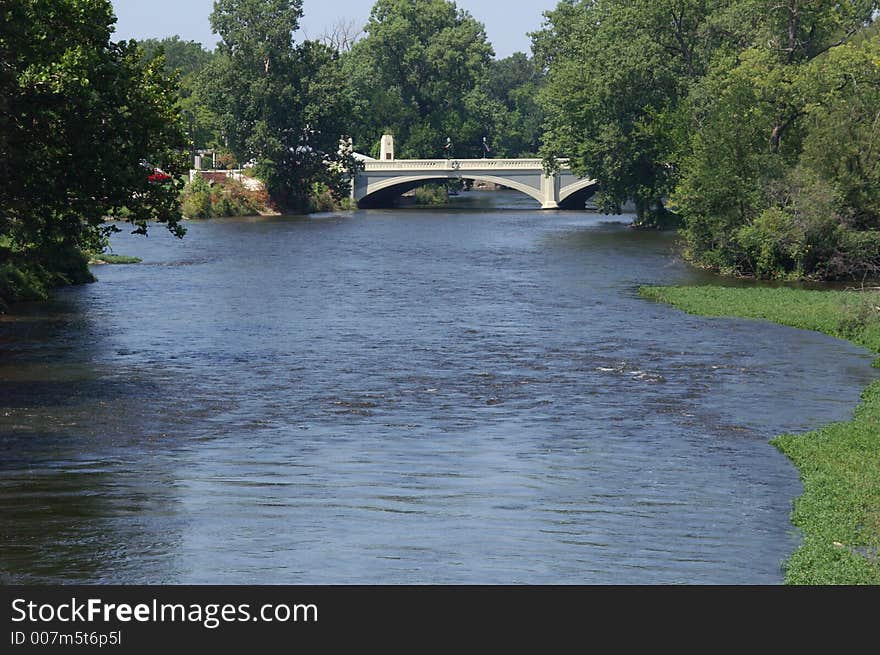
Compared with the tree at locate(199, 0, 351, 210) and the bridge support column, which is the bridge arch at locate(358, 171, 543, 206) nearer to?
the bridge support column

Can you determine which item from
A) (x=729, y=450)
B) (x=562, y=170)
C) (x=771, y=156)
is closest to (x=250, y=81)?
(x=562, y=170)

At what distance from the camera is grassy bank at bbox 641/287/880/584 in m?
16.4

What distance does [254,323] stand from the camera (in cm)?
4238

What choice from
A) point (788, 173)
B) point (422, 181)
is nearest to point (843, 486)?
point (788, 173)

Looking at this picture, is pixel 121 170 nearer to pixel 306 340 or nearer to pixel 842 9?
pixel 306 340

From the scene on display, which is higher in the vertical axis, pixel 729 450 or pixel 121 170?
pixel 121 170

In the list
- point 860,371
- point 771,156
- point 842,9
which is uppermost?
point 842,9

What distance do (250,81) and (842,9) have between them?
52082 millimetres

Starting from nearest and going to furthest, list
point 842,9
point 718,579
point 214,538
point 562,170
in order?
A: 1. point 718,579
2. point 214,538
3. point 842,9
4. point 562,170

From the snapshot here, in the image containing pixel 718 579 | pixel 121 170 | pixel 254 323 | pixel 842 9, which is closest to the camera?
pixel 718 579

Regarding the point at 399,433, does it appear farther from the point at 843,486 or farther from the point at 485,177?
the point at 485,177

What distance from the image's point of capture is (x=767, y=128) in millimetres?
59344

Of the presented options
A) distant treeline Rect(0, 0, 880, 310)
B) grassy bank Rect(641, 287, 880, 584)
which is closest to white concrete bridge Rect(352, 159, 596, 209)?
distant treeline Rect(0, 0, 880, 310)

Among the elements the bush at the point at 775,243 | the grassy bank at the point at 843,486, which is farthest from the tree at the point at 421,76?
the grassy bank at the point at 843,486
